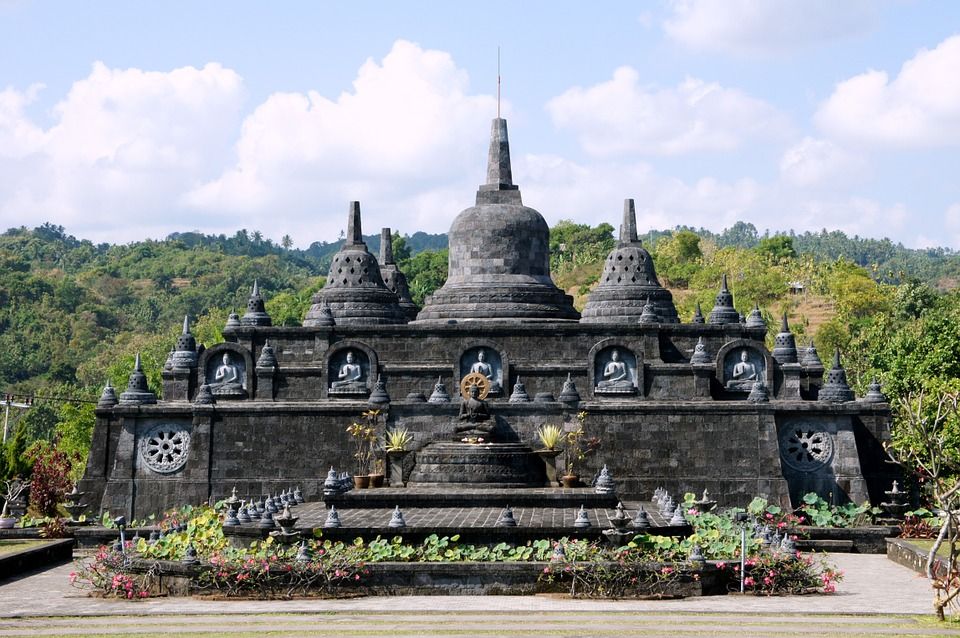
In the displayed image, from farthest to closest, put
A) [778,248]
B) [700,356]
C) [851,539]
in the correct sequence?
[778,248] → [700,356] → [851,539]

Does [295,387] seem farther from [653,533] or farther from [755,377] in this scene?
[653,533]

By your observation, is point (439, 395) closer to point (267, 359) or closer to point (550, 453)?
point (550, 453)

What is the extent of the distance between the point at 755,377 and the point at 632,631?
22908 millimetres

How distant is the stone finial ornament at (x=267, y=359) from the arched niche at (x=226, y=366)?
15.4 inches

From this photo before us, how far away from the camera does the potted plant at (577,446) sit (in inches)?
1517

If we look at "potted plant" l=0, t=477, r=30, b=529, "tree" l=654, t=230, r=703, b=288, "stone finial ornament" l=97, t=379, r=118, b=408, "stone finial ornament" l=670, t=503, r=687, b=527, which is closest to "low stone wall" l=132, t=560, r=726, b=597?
"stone finial ornament" l=670, t=503, r=687, b=527

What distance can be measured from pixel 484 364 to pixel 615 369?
389 centimetres

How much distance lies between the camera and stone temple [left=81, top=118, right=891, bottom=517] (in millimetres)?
39094

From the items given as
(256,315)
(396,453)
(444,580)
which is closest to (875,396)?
(396,453)

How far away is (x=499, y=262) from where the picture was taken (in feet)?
154

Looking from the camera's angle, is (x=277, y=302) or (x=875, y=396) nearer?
(x=875, y=396)

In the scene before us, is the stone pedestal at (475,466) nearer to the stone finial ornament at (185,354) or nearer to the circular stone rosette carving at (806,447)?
the circular stone rosette carving at (806,447)

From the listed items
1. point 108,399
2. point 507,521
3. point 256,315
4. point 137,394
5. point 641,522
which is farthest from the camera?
point 256,315

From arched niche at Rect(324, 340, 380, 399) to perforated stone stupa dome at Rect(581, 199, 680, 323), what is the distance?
7791 millimetres
